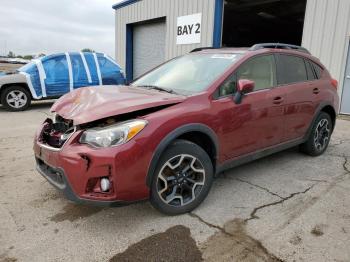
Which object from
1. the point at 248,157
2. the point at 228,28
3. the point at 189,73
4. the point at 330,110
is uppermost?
the point at 228,28

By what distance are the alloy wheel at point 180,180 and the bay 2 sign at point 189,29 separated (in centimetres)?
950

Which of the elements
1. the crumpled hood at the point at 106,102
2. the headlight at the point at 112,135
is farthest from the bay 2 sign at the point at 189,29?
the headlight at the point at 112,135

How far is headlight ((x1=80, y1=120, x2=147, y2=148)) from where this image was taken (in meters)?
2.63

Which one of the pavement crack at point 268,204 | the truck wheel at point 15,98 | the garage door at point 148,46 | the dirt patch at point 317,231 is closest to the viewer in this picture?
the dirt patch at point 317,231

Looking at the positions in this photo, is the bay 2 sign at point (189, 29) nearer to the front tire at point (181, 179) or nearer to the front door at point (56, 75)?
the front door at point (56, 75)

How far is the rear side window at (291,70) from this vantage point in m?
4.15

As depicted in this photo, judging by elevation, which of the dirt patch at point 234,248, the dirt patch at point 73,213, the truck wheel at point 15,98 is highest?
the truck wheel at point 15,98

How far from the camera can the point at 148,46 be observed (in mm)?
15391

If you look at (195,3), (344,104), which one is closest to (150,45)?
(195,3)

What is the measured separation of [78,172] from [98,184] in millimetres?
191

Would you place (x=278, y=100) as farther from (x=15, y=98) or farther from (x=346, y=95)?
(x=15, y=98)

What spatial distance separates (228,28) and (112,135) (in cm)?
1738

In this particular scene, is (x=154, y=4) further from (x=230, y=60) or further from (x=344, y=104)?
(x=230, y=60)

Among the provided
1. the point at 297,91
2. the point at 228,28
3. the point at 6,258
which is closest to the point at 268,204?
the point at 297,91
